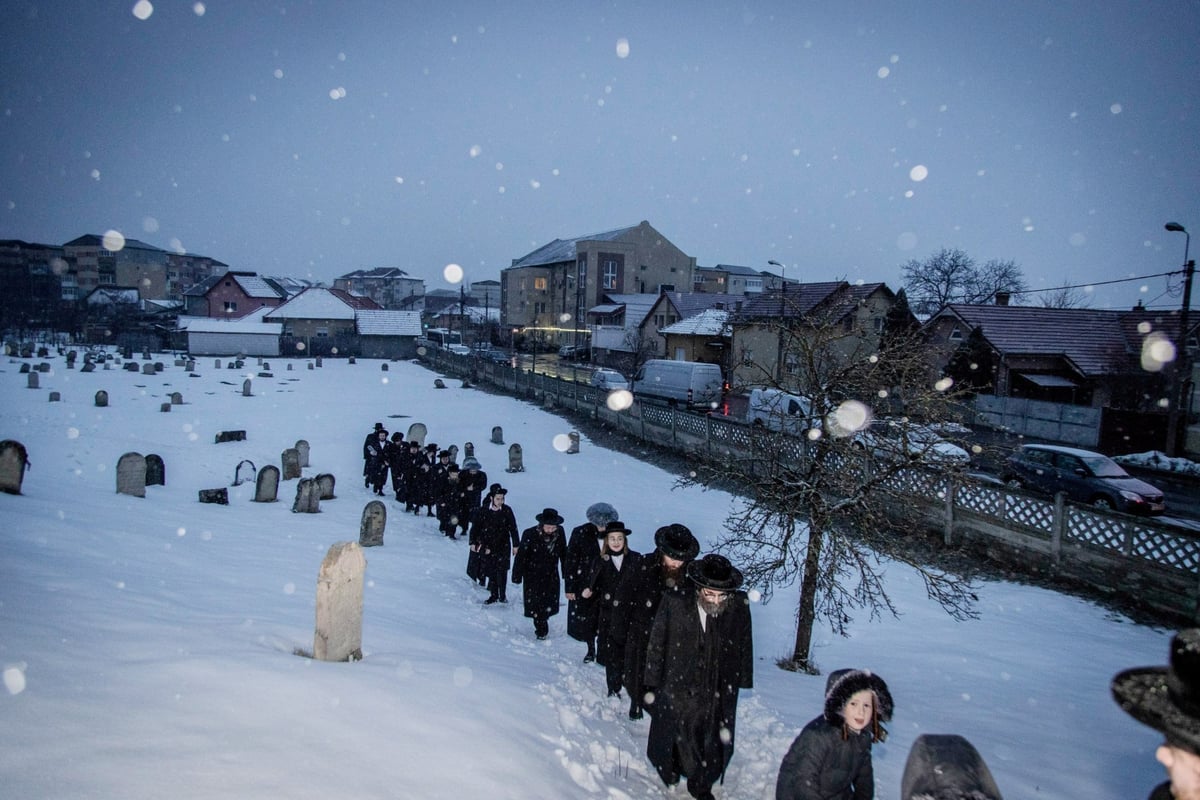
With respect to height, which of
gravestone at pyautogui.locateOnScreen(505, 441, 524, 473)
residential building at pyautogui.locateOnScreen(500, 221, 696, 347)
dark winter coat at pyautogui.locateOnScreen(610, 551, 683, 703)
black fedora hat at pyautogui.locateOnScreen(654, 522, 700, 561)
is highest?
residential building at pyautogui.locateOnScreen(500, 221, 696, 347)

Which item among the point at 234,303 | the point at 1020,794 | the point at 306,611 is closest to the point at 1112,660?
the point at 1020,794

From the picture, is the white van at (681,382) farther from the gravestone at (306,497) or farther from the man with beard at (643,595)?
the man with beard at (643,595)

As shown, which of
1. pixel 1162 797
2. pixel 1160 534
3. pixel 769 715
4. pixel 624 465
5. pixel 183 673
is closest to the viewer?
pixel 1162 797

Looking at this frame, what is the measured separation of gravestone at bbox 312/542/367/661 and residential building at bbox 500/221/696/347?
62194 millimetres

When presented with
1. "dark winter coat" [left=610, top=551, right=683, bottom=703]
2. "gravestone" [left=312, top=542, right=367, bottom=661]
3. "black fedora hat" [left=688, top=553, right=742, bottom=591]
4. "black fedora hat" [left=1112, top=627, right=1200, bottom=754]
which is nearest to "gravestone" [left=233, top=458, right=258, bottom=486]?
"gravestone" [left=312, top=542, right=367, bottom=661]

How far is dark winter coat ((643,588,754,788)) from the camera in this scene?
15.2 ft

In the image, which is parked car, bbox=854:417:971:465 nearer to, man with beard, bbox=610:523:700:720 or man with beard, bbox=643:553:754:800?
man with beard, bbox=610:523:700:720

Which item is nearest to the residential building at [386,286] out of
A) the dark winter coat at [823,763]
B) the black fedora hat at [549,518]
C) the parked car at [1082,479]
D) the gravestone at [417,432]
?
the gravestone at [417,432]

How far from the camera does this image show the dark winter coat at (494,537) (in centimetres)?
927

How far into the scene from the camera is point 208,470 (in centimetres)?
1658

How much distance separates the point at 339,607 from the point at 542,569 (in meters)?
3.01

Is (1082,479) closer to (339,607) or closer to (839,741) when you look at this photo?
(839,741)

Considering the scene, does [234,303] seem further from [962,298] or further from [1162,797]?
[1162,797]

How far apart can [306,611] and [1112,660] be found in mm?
9846
